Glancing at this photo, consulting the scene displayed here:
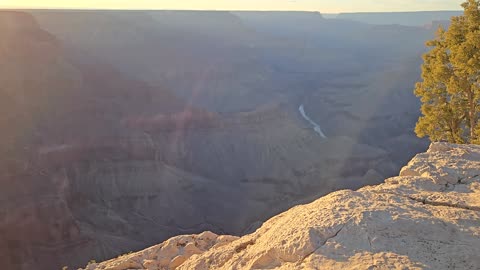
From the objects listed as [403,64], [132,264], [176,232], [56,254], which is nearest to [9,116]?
[56,254]

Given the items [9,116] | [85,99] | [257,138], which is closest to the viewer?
[9,116]

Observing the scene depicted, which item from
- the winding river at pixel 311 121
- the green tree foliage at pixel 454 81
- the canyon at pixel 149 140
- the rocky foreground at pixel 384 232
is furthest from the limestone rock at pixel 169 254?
the winding river at pixel 311 121

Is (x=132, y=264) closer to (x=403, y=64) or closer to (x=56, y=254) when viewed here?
(x=56, y=254)

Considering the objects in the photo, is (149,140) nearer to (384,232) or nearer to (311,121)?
(384,232)

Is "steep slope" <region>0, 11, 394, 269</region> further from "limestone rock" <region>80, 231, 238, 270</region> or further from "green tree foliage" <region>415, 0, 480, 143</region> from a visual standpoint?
"green tree foliage" <region>415, 0, 480, 143</region>

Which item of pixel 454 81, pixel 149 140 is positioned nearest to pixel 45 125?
pixel 149 140

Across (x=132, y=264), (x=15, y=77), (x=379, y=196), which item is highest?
(x=15, y=77)
